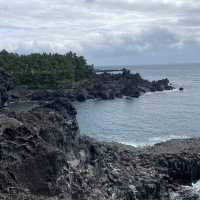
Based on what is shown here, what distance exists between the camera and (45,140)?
47.8 metres

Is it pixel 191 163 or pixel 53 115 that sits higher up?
pixel 53 115

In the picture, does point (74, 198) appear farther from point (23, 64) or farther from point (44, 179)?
point (23, 64)

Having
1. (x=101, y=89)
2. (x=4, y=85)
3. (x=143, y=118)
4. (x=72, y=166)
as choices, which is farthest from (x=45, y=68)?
(x=72, y=166)

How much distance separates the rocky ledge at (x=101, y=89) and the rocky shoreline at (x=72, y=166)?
2936 inches

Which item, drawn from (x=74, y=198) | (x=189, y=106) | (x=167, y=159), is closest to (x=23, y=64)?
(x=189, y=106)

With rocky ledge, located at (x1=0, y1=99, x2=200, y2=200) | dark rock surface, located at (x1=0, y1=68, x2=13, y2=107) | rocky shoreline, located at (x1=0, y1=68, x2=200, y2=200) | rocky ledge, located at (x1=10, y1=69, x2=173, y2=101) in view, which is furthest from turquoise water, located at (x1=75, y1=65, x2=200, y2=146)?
rocky shoreline, located at (x1=0, y1=68, x2=200, y2=200)

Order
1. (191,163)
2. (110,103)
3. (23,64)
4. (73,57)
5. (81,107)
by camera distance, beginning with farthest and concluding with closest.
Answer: (73,57), (23,64), (110,103), (81,107), (191,163)

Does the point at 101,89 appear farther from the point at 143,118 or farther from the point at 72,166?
the point at 72,166

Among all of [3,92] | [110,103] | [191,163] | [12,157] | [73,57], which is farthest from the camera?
[73,57]

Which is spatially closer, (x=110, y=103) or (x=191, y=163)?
(x=191, y=163)

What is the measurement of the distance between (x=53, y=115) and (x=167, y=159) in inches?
554

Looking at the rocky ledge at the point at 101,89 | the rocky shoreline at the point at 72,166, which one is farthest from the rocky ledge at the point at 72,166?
the rocky ledge at the point at 101,89

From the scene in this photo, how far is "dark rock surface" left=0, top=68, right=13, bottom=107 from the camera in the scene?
396ft

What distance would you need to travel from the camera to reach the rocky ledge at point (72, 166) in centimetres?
4246
